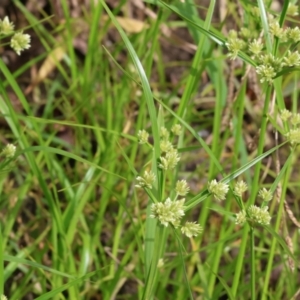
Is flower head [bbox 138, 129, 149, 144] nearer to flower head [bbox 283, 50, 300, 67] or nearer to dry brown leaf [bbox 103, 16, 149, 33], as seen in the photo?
flower head [bbox 283, 50, 300, 67]

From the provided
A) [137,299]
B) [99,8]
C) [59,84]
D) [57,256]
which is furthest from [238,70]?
[57,256]

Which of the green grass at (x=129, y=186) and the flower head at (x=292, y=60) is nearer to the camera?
the flower head at (x=292, y=60)

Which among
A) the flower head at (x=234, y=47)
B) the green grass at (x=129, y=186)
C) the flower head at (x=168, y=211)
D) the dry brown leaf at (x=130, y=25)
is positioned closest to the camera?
the flower head at (x=168, y=211)

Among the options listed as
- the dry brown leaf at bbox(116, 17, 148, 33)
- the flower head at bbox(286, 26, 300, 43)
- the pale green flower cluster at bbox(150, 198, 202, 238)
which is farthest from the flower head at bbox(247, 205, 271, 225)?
the dry brown leaf at bbox(116, 17, 148, 33)

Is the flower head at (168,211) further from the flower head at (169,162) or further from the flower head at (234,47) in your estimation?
the flower head at (234,47)

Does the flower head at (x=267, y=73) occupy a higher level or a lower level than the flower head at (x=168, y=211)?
higher

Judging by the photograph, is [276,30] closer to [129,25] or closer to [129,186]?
[129,186]

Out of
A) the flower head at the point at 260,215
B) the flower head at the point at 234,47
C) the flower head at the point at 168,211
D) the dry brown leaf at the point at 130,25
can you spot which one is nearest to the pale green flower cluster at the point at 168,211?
the flower head at the point at 168,211

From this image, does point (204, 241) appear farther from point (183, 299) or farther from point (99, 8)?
point (99, 8)

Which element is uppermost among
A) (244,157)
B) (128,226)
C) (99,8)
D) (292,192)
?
(99,8)
